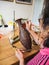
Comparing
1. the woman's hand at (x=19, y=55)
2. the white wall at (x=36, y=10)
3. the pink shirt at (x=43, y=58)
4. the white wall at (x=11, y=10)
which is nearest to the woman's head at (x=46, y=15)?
the pink shirt at (x=43, y=58)

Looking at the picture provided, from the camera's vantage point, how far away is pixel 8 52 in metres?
1.14

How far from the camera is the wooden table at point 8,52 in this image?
101 cm

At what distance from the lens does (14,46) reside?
1253 millimetres

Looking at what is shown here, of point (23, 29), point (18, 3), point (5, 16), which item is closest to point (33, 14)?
point (18, 3)

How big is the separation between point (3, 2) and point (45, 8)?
1303 millimetres

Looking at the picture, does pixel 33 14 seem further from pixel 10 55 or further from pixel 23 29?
pixel 10 55

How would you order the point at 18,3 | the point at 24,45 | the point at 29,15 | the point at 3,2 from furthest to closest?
the point at 29,15, the point at 18,3, the point at 3,2, the point at 24,45

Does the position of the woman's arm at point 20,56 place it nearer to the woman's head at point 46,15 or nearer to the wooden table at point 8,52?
the wooden table at point 8,52

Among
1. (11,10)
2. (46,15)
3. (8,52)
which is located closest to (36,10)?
(11,10)

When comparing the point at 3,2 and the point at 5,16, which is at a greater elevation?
the point at 3,2

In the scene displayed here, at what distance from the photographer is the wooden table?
3.31ft

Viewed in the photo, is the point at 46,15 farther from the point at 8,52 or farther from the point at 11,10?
the point at 11,10

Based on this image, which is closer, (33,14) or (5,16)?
(5,16)

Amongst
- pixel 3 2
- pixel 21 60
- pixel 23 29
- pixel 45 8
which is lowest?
pixel 21 60
